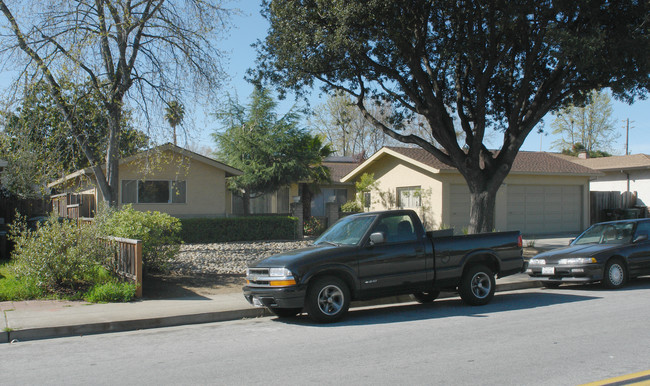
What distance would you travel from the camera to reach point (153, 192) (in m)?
22.9

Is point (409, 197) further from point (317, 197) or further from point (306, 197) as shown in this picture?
point (317, 197)

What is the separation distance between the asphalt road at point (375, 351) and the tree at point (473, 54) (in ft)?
24.0

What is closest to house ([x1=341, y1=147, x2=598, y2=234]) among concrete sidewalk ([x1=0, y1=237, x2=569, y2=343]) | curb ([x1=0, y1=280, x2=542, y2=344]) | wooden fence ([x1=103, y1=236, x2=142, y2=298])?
concrete sidewalk ([x1=0, y1=237, x2=569, y2=343])

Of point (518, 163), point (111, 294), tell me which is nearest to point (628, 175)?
point (518, 163)

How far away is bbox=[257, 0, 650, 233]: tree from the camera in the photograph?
559 inches

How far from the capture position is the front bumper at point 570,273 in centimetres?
1148

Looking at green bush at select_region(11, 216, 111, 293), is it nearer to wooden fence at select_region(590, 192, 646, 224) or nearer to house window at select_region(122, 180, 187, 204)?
house window at select_region(122, 180, 187, 204)

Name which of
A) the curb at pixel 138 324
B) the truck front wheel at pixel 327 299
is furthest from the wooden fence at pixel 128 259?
the truck front wheel at pixel 327 299

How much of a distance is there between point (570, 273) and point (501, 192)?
13447mm

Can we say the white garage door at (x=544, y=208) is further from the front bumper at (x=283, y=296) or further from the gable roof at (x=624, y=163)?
the front bumper at (x=283, y=296)

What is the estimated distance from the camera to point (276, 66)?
1739 centimetres

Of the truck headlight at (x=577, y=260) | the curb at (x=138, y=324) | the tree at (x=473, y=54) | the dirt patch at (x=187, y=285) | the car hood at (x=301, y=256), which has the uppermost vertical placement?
the tree at (x=473, y=54)

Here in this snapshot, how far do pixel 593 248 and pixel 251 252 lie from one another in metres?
10.2

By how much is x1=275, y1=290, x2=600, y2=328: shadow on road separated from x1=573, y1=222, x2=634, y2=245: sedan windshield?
85.0 inches
